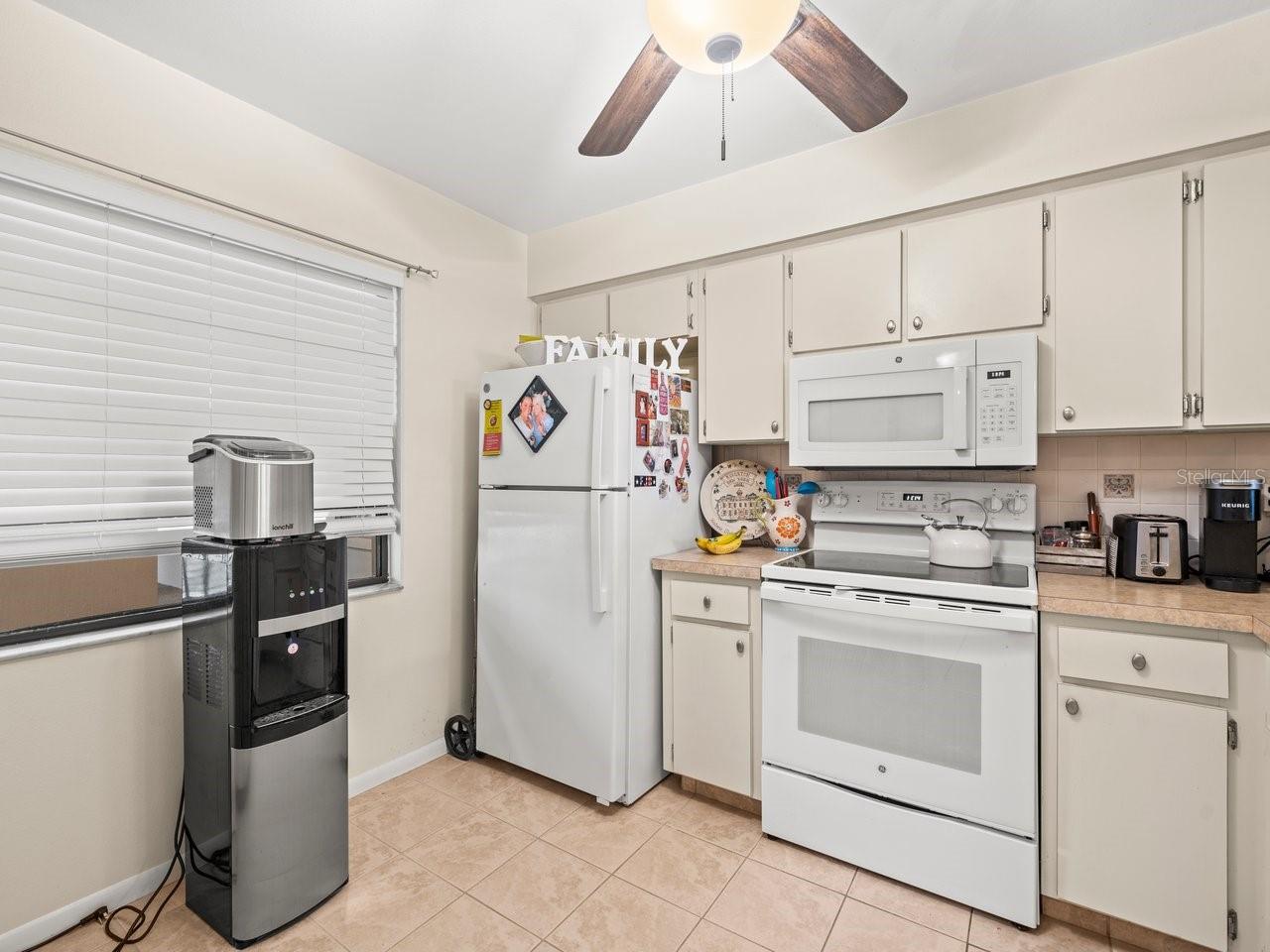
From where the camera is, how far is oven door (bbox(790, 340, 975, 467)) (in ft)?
6.85

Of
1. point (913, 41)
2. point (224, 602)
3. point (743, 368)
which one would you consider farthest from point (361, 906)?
point (913, 41)

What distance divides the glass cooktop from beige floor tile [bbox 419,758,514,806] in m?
1.48

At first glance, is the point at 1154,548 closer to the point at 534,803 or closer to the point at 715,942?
the point at 715,942

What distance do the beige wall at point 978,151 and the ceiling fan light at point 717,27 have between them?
1257 millimetres

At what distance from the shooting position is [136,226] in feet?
6.19

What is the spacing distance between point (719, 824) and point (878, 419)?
1572 mm

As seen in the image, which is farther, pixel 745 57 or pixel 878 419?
pixel 878 419

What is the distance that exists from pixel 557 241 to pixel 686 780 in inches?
99.9

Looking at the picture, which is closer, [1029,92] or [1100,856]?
[1100,856]

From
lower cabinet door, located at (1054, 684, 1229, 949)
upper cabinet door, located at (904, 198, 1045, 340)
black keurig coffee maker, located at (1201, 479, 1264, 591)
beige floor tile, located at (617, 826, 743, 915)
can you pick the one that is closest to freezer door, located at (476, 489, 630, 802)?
beige floor tile, located at (617, 826, 743, 915)

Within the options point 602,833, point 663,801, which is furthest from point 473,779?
point 663,801

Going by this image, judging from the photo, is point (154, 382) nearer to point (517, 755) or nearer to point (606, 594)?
point (606, 594)

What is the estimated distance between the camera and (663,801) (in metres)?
2.42

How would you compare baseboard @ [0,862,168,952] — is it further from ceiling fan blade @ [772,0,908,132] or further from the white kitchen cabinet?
ceiling fan blade @ [772,0,908,132]
